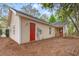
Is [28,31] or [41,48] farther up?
[28,31]

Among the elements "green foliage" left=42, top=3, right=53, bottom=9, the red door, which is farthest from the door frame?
"green foliage" left=42, top=3, right=53, bottom=9

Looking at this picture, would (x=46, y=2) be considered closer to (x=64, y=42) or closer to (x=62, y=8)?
(x=62, y=8)

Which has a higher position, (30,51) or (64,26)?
(64,26)

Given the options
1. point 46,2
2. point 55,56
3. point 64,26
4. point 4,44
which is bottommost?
point 55,56

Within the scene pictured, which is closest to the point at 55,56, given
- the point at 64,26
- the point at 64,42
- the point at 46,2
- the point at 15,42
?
the point at 64,42

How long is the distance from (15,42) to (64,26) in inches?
22.5

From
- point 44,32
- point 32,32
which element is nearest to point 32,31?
point 32,32

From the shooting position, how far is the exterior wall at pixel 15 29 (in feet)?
6.13

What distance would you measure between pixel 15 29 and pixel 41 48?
358mm

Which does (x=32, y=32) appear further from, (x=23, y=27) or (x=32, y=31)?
(x=23, y=27)

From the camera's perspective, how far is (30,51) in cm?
187

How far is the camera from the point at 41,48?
1.88 meters

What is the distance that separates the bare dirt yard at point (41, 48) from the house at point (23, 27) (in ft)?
0.20

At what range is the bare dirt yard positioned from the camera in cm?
187
